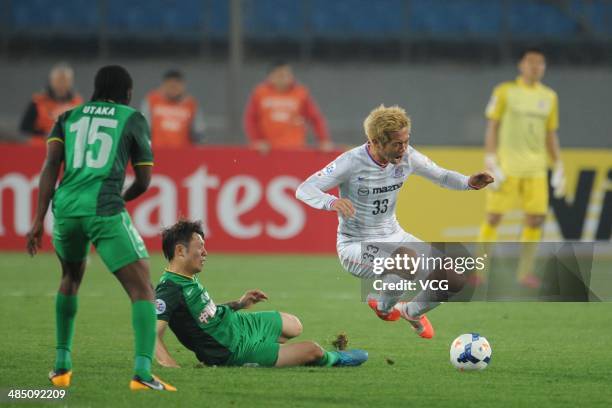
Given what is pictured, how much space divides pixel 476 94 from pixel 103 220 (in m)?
15.9

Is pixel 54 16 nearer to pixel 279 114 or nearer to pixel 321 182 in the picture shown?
pixel 279 114

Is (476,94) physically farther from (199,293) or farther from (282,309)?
(199,293)

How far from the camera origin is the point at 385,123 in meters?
7.02

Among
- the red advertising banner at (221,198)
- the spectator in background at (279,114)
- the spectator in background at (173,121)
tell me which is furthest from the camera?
the spectator in background at (173,121)

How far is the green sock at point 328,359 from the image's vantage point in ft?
21.9

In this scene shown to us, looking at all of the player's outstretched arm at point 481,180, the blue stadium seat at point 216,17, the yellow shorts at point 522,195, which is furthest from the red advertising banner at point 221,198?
the blue stadium seat at point 216,17

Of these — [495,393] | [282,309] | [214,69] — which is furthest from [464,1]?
[495,393]

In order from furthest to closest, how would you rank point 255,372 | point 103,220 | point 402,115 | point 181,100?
1. point 181,100
2. point 402,115
3. point 255,372
4. point 103,220

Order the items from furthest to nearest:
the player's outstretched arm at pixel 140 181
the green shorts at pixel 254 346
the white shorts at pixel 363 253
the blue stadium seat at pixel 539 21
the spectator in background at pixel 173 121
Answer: the blue stadium seat at pixel 539 21 → the spectator in background at pixel 173 121 → the white shorts at pixel 363 253 → the green shorts at pixel 254 346 → the player's outstretched arm at pixel 140 181

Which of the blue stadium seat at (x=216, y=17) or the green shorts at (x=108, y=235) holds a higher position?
the blue stadium seat at (x=216, y=17)

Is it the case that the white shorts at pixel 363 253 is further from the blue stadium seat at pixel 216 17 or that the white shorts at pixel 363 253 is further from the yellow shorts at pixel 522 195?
the blue stadium seat at pixel 216 17

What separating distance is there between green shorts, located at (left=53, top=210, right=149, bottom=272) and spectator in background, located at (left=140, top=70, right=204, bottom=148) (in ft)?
30.1

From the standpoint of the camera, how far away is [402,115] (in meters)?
7.04

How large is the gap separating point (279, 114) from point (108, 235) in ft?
31.2
